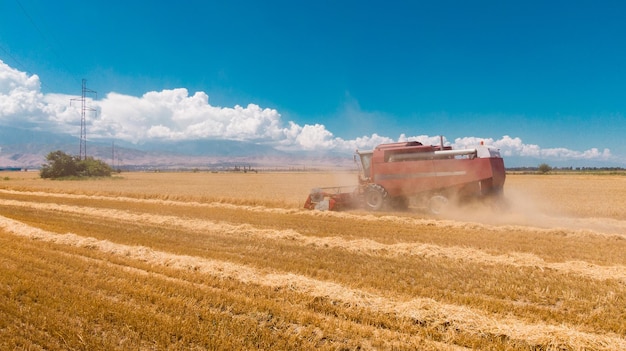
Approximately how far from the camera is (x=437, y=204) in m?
14.2

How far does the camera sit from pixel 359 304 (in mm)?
5078

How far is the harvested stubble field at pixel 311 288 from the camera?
4.15 metres

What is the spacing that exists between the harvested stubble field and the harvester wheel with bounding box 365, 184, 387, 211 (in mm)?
4220

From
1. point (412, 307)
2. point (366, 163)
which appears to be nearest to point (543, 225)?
point (366, 163)

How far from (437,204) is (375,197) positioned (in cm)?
256

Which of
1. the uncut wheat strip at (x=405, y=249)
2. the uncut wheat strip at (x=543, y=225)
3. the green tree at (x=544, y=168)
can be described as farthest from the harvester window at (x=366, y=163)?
the green tree at (x=544, y=168)

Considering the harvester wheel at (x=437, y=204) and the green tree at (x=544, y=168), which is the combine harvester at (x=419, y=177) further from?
the green tree at (x=544, y=168)

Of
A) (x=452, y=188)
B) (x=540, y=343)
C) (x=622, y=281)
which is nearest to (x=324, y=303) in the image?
(x=540, y=343)

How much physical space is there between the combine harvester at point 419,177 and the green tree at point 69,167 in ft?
175

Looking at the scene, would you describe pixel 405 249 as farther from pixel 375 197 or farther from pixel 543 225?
pixel 375 197

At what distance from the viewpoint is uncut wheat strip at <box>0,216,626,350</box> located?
409 cm

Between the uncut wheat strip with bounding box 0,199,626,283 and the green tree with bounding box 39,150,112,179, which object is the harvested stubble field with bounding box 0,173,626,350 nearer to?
the uncut wheat strip with bounding box 0,199,626,283

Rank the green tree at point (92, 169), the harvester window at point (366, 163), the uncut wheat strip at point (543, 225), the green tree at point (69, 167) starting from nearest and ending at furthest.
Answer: the uncut wheat strip at point (543, 225) < the harvester window at point (366, 163) < the green tree at point (69, 167) < the green tree at point (92, 169)

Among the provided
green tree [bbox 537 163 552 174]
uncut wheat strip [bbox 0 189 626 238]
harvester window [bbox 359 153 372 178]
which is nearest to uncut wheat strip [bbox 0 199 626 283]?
uncut wheat strip [bbox 0 189 626 238]
